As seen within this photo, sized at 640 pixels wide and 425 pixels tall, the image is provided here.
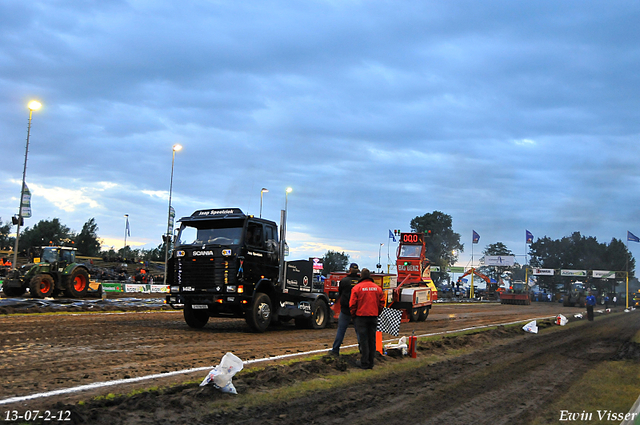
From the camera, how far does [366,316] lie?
965cm

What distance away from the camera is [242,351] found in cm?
1090

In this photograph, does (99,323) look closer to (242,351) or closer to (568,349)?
(242,351)

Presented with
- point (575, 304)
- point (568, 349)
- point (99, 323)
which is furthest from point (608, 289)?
point (99, 323)

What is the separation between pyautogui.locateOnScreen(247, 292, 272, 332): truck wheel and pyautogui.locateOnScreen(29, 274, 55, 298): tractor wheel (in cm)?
1416

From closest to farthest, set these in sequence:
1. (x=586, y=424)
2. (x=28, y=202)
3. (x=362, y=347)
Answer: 1. (x=586, y=424)
2. (x=362, y=347)
3. (x=28, y=202)

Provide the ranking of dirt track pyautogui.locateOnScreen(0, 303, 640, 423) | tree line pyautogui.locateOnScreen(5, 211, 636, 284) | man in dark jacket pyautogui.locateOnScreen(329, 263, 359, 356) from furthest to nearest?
tree line pyautogui.locateOnScreen(5, 211, 636, 284), man in dark jacket pyautogui.locateOnScreen(329, 263, 359, 356), dirt track pyautogui.locateOnScreen(0, 303, 640, 423)

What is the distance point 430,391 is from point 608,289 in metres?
120

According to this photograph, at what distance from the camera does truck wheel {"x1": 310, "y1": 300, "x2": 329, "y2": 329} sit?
16328 mm

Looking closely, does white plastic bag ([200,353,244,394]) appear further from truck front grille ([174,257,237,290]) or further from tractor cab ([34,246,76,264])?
tractor cab ([34,246,76,264])

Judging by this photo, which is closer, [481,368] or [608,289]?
[481,368]

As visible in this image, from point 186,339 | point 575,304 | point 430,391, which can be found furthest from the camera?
point 575,304

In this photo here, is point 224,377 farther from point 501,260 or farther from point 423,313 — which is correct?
point 501,260

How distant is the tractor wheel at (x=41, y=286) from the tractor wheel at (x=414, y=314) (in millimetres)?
16684

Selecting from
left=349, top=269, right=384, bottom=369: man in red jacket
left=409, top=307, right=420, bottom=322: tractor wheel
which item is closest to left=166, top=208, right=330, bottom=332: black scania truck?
left=349, top=269, right=384, bottom=369: man in red jacket
